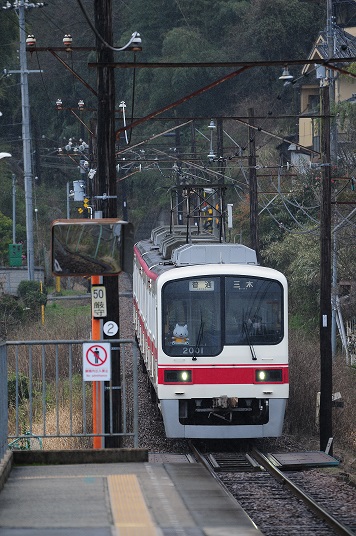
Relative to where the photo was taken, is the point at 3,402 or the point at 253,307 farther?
the point at 253,307

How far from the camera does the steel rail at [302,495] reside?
34.7 feet

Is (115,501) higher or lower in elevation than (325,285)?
lower

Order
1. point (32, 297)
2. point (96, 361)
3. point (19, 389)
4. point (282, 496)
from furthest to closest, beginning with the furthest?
point (32, 297), point (19, 389), point (282, 496), point (96, 361)

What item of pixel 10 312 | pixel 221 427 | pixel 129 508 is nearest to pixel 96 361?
pixel 129 508

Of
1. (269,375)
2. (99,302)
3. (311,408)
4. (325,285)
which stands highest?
(325,285)

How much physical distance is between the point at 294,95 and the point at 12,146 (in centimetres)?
2032

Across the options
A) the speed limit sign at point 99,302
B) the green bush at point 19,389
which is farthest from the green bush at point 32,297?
the speed limit sign at point 99,302

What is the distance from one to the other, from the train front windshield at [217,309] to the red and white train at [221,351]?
0.05ft

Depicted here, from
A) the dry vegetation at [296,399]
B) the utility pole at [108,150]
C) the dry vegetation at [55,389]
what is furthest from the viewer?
the dry vegetation at [296,399]

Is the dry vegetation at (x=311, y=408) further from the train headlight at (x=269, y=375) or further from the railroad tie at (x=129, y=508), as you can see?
the railroad tie at (x=129, y=508)

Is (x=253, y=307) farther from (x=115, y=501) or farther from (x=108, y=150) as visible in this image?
(x=115, y=501)

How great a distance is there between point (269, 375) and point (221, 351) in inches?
30.4

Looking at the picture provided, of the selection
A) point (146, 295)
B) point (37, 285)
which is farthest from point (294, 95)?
point (146, 295)

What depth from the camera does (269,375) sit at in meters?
16.3
